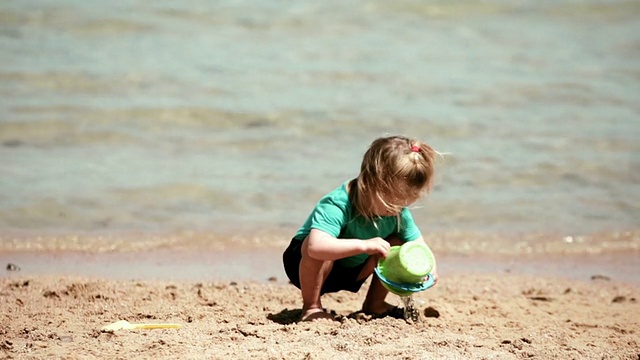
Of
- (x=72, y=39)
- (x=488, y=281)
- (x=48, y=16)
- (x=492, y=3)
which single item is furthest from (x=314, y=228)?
(x=492, y=3)

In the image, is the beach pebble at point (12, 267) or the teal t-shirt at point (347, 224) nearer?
the teal t-shirt at point (347, 224)

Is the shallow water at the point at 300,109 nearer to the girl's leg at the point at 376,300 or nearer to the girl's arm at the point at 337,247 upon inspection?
the girl's leg at the point at 376,300

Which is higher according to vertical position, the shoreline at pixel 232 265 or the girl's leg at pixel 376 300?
the girl's leg at pixel 376 300

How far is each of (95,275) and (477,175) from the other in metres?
3.07

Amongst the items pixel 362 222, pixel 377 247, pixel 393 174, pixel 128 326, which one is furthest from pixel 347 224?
pixel 128 326

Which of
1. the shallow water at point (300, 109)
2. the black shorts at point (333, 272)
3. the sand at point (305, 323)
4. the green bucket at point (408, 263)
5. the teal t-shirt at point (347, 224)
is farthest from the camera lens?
the shallow water at point (300, 109)

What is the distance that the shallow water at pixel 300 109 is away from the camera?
5.94 m

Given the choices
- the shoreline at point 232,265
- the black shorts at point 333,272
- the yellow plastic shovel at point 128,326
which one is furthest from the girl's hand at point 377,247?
the shoreline at point 232,265

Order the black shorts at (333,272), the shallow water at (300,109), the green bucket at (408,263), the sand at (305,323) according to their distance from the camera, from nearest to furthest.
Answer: the sand at (305,323)
the green bucket at (408,263)
the black shorts at (333,272)
the shallow water at (300,109)

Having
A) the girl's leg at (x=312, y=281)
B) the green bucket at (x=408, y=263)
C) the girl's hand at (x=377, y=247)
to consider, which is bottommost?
the girl's leg at (x=312, y=281)

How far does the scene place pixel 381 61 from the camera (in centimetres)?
932

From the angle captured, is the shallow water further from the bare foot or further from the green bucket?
the green bucket

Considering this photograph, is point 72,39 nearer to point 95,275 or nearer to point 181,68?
point 181,68

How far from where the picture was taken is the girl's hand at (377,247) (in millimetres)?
3520
